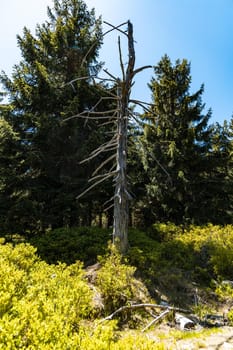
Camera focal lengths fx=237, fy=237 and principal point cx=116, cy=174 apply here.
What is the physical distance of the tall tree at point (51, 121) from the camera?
9375 millimetres

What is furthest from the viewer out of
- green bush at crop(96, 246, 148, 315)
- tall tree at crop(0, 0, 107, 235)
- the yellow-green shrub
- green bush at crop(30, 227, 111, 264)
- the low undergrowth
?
tall tree at crop(0, 0, 107, 235)

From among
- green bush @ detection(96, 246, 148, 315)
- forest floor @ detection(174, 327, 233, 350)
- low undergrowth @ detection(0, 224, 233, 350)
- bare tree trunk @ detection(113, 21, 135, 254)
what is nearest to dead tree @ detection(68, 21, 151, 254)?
bare tree trunk @ detection(113, 21, 135, 254)

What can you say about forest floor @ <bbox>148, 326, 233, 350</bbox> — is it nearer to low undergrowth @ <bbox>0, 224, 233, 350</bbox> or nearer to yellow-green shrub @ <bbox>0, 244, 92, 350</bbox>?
low undergrowth @ <bbox>0, 224, 233, 350</bbox>

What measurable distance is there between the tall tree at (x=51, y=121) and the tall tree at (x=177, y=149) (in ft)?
10.7

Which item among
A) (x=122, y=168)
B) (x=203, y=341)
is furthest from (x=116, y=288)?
(x=122, y=168)

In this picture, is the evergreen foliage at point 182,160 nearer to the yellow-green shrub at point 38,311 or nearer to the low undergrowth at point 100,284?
→ the low undergrowth at point 100,284

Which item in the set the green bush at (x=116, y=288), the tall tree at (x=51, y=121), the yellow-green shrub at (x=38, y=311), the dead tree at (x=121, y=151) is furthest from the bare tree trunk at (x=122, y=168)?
the yellow-green shrub at (x=38, y=311)

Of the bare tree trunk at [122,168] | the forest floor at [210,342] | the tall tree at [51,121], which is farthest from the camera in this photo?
the tall tree at [51,121]

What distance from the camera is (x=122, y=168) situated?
7039mm

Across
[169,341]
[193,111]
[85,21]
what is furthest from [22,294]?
[85,21]

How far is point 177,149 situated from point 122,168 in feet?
16.6

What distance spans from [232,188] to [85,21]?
11.2 metres

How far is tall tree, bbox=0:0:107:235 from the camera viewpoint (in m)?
9.38

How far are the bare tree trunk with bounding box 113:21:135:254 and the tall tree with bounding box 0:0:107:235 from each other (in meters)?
2.34
